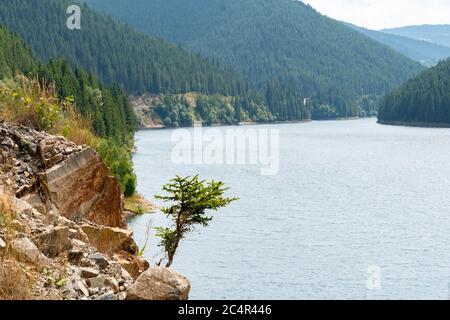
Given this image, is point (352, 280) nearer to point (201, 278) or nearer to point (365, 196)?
point (201, 278)

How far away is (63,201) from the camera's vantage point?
16812mm

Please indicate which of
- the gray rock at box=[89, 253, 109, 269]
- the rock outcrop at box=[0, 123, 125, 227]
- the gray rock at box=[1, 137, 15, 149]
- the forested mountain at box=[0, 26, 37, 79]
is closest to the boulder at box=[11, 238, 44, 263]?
the gray rock at box=[89, 253, 109, 269]

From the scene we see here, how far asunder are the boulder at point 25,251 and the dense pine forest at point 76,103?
18.1 ft

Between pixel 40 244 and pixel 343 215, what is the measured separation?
182 feet

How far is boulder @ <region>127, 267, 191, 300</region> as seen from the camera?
1255 cm

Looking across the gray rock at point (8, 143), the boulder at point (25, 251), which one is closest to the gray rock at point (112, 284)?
the boulder at point (25, 251)

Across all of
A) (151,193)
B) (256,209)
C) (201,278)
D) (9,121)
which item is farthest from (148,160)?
(9,121)

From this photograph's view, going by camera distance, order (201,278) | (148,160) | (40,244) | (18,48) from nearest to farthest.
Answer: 1. (40,244)
2. (201,278)
3. (148,160)
4. (18,48)

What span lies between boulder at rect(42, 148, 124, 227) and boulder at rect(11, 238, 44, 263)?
3.96 m

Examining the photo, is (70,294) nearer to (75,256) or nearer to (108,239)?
(75,256)

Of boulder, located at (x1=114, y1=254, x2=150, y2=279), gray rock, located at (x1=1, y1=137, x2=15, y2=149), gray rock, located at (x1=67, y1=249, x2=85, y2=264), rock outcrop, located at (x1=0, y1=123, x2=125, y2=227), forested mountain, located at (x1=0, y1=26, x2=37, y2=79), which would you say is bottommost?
boulder, located at (x1=114, y1=254, x2=150, y2=279)

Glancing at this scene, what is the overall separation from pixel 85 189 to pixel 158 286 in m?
6.02

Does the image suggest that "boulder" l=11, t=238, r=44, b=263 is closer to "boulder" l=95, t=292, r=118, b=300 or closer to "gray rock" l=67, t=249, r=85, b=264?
"gray rock" l=67, t=249, r=85, b=264

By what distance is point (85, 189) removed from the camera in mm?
18031
